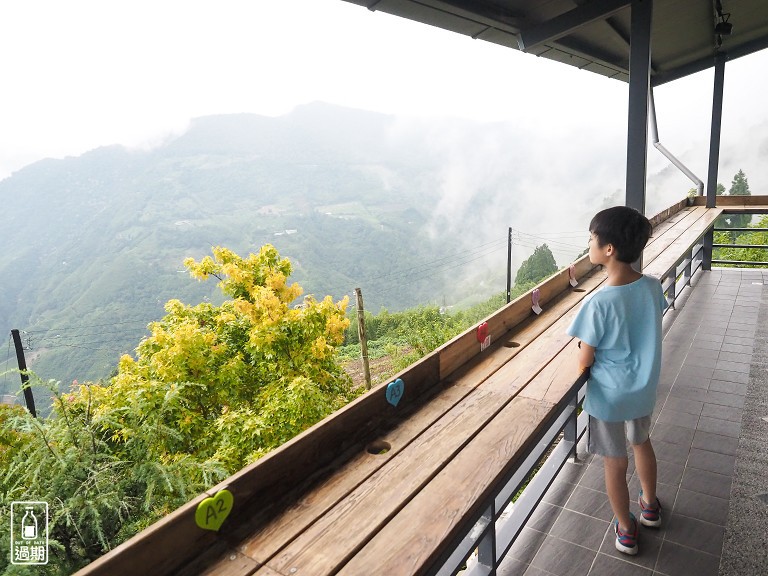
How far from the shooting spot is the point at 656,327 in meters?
1.49

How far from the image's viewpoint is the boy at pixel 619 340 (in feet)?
4.87

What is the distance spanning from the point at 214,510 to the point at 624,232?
1343 millimetres

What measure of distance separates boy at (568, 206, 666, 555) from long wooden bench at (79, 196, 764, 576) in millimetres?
173

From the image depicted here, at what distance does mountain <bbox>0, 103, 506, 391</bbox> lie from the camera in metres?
47.7

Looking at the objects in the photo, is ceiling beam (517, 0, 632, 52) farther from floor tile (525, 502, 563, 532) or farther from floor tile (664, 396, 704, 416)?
floor tile (525, 502, 563, 532)

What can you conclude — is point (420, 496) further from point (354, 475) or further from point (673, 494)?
point (673, 494)

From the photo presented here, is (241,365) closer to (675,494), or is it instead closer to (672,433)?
(672,433)

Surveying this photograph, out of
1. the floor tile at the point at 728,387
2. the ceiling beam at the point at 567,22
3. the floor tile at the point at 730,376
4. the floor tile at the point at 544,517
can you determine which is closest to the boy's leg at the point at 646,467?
the floor tile at the point at 544,517

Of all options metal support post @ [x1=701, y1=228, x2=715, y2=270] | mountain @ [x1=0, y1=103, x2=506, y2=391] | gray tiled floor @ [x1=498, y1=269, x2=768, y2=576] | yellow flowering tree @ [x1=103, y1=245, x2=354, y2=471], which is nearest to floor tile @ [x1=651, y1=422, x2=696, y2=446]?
gray tiled floor @ [x1=498, y1=269, x2=768, y2=576]

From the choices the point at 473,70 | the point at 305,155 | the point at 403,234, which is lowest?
the point at 403,234

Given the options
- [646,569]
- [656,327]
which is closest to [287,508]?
[656,327]

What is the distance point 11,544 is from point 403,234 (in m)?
79.4

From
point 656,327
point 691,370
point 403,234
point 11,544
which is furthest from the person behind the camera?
point 403,234

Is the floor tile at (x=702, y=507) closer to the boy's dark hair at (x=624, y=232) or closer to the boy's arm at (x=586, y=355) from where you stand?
the boy's arm at (x=586, y=355)
